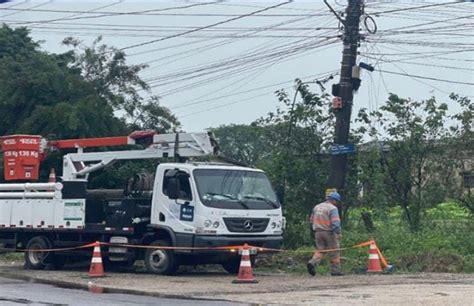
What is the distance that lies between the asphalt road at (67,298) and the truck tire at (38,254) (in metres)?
4.49

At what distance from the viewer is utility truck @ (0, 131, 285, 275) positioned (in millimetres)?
19859

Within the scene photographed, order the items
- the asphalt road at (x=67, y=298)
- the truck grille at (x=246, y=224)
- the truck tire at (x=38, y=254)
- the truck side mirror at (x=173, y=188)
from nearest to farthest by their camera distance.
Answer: the asphalt road at (x=67, y=298)
the truck grille at (x=246, y=224)
the truck side mirror at (x=173, y=188)
the truck tire at (x=38, y=254)

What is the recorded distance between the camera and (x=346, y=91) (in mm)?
22484

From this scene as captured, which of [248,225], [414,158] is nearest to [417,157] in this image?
[414,158]

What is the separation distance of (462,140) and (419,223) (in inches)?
109

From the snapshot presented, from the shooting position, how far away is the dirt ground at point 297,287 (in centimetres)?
1483

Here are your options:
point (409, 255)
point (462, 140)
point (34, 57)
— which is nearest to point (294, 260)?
point (409, 255)

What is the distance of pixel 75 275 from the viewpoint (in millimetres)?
20734

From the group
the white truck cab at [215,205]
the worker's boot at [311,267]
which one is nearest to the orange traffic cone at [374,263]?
the worker's boot at [311,267]

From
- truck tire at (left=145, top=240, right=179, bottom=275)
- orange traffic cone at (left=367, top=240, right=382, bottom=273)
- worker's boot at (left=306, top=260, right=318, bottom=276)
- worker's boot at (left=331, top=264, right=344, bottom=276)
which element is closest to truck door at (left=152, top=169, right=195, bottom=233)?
truck tire at (left=145, top=240, right=179, bottom=275)

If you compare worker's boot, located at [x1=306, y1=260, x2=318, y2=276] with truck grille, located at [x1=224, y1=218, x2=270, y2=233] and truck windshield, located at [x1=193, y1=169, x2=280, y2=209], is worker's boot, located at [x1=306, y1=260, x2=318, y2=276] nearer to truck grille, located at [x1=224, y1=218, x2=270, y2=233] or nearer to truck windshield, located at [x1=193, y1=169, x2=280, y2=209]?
truck grille, located at [x1=224, y1=218, x2=270, y2=233]

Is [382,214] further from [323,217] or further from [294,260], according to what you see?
[323,217]

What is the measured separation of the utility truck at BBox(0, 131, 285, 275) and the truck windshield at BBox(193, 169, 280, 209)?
0.07 ft

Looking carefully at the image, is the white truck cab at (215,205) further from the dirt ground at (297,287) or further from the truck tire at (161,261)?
the dirt ground at (297,287)
